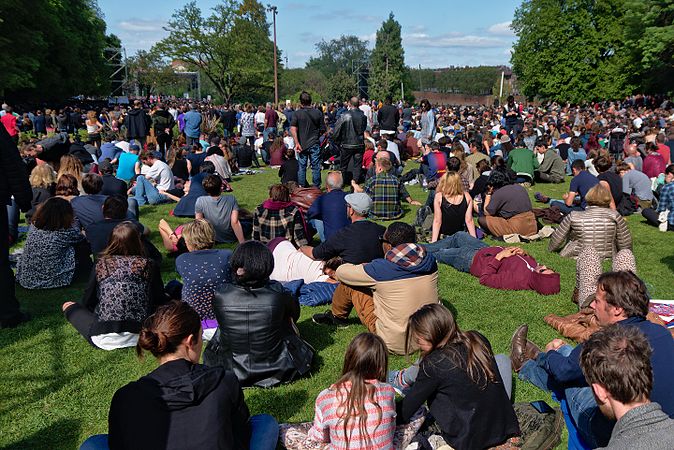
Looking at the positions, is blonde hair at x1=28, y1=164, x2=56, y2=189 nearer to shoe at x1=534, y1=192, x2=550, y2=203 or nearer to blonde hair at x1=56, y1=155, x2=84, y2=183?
blonde hair at x1=56, y1=155, x2=84, y2=183

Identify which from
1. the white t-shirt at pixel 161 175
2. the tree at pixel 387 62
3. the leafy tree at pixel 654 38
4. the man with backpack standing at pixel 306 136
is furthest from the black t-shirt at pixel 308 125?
the tree at pixel 387 62

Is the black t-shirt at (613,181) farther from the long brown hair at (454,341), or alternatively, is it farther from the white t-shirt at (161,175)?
the white t-shirt at (161,175)

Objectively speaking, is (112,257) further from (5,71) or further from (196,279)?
(5,71)

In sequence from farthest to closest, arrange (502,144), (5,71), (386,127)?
(5,71)
(386,127)
(502,144)

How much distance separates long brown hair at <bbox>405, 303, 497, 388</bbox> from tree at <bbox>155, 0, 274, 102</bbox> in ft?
178

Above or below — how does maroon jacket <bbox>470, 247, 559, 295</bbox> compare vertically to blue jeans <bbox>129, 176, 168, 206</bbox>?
below

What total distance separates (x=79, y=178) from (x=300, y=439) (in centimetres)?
697

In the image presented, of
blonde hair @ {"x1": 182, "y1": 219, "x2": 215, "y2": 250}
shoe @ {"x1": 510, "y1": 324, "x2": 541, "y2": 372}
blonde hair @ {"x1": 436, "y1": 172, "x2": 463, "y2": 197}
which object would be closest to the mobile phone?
shoe @ {"x1": 510, "y1": 324, "x2": 541, "y2": 372}

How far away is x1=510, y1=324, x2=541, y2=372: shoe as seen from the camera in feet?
16.8

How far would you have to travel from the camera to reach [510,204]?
9.45m

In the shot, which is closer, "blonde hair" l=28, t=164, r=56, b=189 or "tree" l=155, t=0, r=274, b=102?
"blonde hair" l=28, t=164, r=56, b=189

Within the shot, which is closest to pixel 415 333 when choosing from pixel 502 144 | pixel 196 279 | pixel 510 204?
pixel 196 279

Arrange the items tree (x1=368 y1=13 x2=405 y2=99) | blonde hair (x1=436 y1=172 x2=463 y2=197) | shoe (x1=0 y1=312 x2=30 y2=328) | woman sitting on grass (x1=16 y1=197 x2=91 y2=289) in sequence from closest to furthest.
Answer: shoe (x1=0 y1=312 x2=30 y2=328) → woman sitting on grass (x1=16 y1=197 x2=91 y2=289) → blonde hair (x1=436 y1=172 x2=463 y2=197) → tree (x1=368 y1=13 x2=405 y2=99)

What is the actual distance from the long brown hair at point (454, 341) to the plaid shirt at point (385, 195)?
7.18 m
